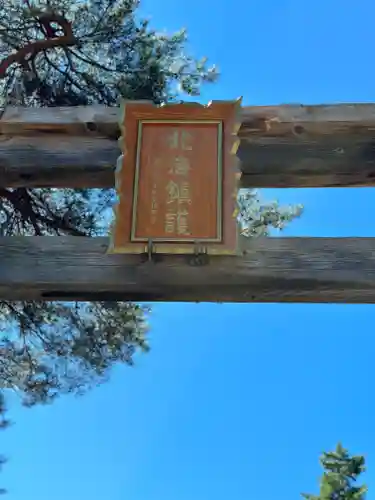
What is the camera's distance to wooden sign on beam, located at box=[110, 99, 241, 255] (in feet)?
6.57

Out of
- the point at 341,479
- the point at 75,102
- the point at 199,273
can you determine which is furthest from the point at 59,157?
the point at 341,479

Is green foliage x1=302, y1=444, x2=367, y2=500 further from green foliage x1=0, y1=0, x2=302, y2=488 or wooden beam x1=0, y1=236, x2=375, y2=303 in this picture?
wooden beam x1=0, y1=236, x2=375, y2=303

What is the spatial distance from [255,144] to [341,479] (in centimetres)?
1209

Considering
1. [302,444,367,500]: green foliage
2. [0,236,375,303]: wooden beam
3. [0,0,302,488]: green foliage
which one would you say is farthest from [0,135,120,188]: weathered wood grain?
[302,444,367,500]: green foliage

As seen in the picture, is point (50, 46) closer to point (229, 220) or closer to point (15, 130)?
point (15, 130)

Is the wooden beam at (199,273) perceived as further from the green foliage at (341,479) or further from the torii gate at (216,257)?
the green foliage at (341,479)

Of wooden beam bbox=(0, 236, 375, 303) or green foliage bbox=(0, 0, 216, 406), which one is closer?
wooden beam bbox=(0, 236, 375, 303)

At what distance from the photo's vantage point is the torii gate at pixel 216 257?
206 cm

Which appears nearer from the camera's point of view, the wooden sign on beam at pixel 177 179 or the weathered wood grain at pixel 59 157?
the wooden sign on beam at pixel 177 179

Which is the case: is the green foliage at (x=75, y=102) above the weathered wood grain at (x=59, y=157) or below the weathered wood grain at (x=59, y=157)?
above

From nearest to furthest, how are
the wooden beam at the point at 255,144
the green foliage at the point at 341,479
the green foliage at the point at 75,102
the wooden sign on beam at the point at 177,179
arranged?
1. the wooden sign on beam at the point at 177,179
2. the wooden beam at the point at 255,144
3. the green foliage at the point at 75,102
4. the green foliage at the point at 341,479

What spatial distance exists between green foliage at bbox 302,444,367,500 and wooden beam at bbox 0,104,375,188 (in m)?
11.8

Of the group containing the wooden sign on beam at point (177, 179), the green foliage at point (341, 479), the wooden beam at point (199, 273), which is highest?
the green foliage at point (341, 479)

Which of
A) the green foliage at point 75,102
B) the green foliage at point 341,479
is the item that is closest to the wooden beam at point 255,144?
the green foliage at point 75,102
